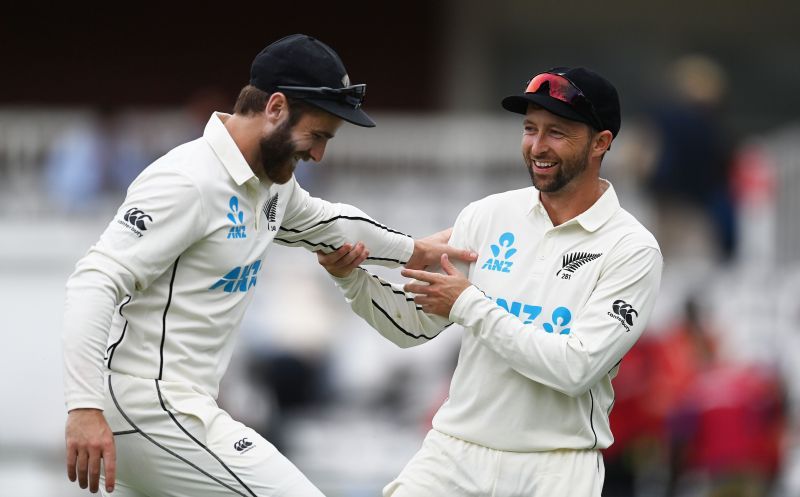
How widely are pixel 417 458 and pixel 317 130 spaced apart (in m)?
1.26

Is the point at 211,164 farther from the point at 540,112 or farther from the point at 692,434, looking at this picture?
the point at 692,434

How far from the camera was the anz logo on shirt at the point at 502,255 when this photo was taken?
535 cm

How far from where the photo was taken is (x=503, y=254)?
17.6ft

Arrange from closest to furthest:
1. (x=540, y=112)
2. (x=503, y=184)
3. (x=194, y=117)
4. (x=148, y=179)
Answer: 1. (x=148, y=179)
2. (x=540, y=112)
3. (x=194, y=117)
4. (x=503, y=184)

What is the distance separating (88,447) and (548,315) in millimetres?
1652

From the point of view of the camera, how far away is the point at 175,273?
193 inches

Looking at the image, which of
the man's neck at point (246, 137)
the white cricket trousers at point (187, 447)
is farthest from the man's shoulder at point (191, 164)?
the white cricket trousers at point (187, 447)

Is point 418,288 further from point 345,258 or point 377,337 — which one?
point 377,337

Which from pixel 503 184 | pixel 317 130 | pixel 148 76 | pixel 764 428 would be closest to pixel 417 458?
pixel 317 130

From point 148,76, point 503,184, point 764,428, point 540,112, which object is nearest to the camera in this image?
point 540,112

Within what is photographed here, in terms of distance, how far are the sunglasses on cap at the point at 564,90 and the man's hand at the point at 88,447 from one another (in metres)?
1.88

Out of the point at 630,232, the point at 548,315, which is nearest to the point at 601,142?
the point at 630,232

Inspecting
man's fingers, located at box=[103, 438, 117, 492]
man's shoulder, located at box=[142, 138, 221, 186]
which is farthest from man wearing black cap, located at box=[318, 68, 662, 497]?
man's fingers, located at box=[103, 438, 117, 492]

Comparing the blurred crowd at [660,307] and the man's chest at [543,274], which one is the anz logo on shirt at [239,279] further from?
the blurred crowd at [660,307]
